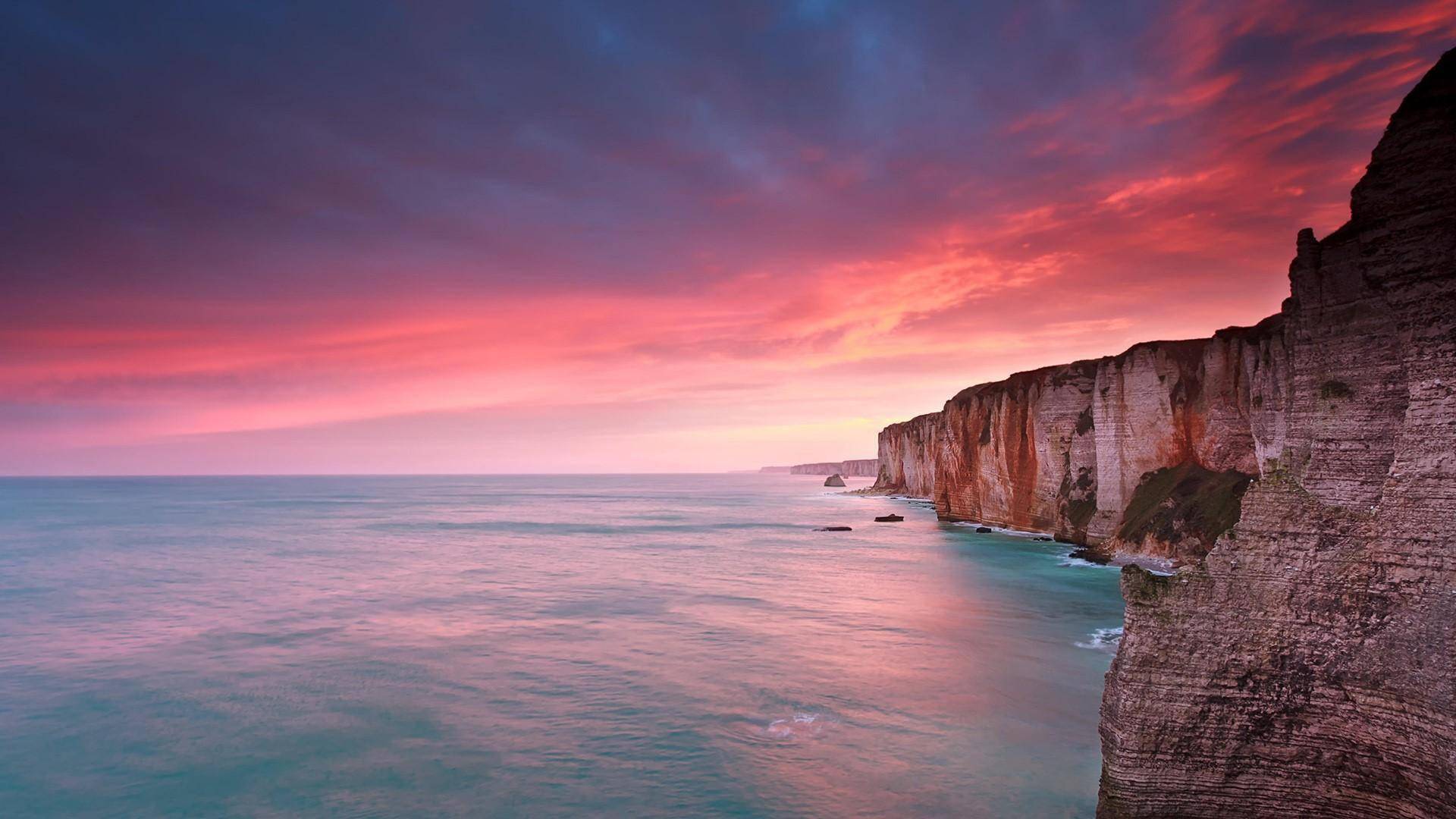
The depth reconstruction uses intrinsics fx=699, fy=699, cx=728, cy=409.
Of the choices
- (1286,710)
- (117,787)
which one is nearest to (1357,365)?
(1286,710)

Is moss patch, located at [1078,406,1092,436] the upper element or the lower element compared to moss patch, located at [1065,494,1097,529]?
upper

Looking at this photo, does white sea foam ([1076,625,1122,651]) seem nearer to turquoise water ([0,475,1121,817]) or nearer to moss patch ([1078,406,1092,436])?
turquoise water ([0,475,1121,817])

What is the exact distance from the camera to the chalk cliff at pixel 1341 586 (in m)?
8.25

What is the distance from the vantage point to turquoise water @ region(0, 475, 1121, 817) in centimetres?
1409

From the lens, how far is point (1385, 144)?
9109 millimetres

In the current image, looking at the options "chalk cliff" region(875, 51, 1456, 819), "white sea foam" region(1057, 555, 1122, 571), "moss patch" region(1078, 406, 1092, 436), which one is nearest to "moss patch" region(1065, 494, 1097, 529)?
"moss patch" region(1078, 406, 1092, 436)

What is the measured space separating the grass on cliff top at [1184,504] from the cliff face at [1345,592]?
92.1 feet

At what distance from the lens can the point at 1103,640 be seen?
82.5ft

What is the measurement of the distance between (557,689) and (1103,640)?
1907 cm

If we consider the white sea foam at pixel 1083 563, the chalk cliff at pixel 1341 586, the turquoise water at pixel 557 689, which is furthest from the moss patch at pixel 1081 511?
the chalk cliff at pixel 1341 586

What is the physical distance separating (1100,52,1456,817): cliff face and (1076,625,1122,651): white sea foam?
15725 millimetres

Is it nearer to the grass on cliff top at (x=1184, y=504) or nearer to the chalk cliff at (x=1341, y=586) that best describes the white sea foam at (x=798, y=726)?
the chalk cliff at (x=1341, y=586)

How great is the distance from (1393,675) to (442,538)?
70.5 meters

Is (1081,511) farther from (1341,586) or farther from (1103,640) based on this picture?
(1341,586)
